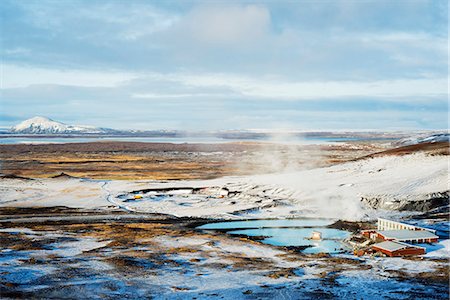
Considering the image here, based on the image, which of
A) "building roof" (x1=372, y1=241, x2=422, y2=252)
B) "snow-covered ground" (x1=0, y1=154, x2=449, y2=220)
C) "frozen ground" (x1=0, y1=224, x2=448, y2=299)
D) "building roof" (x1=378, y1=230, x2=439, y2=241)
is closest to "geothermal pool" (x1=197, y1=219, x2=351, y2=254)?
"building roof" (x1=372, y1=241, x2=422, y2=252)

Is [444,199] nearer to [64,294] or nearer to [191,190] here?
[191,190]

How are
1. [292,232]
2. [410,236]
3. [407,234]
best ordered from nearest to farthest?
[410,236]
[407,234]
[292,232]

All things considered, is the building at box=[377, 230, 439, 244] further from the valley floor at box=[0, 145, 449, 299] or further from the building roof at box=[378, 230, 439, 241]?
the valley floor at box=[0, 145, 449, 299]

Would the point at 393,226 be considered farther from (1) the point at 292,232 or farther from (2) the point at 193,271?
(2) the point at 193,271

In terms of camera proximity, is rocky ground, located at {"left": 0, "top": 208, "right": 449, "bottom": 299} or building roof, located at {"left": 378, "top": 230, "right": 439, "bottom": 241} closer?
rocky ground, located at {"left": 0, "top": 208, "right": 449, "bottom": 299}

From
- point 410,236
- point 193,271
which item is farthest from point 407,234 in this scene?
point 193,271

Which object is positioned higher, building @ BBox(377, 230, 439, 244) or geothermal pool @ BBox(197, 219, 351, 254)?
building @ BBox(377, 230, 439, 244)

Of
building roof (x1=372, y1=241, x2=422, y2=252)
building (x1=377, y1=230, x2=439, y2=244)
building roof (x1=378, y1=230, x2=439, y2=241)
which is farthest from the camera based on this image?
building roof (x1=378, y1=230, x2=439, y2=241)
